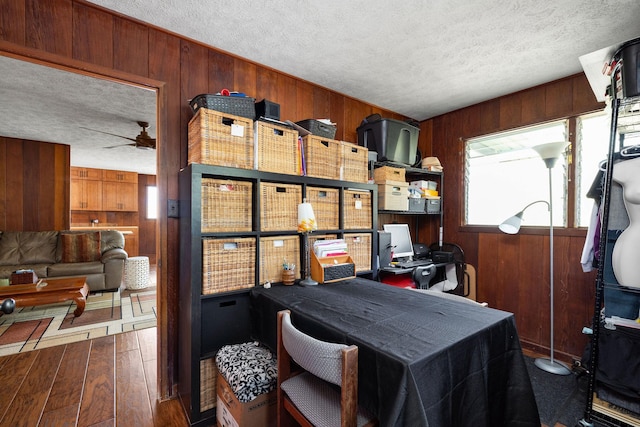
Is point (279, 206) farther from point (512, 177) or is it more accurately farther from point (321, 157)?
point (512, 177)

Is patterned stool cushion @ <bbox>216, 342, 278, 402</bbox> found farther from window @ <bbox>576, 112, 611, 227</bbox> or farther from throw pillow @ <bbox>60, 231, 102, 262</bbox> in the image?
throw pillow @ <bbox>60, 231, 102, 262</bbox>

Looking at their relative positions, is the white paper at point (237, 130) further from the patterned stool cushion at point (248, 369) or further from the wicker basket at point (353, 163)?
the patterned stool cushion at point (248, 369)

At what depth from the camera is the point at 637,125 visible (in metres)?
1.66

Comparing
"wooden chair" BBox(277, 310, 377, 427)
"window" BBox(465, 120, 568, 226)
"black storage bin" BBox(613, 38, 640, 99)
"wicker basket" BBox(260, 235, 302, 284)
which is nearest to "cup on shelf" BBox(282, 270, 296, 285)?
"wicker basket" BBox(260, 235, 302, 284)

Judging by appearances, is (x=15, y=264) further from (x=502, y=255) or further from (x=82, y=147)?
(x=502, y=255)

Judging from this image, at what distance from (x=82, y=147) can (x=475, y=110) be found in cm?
644

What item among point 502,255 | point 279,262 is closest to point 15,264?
point 279,262

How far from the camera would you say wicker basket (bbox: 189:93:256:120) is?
1771mm

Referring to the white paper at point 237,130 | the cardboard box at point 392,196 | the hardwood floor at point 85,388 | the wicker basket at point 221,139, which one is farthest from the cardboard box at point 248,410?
the cardboard box at point 392,196

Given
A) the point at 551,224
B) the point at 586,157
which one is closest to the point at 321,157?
the point at 551,224

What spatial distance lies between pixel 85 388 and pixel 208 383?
3.48ft

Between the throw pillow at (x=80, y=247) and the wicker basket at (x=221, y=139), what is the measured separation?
385 centimetres

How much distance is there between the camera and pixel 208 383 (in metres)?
1.72

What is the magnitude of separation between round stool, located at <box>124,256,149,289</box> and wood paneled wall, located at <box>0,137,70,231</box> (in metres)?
1.56
